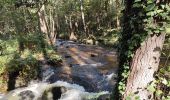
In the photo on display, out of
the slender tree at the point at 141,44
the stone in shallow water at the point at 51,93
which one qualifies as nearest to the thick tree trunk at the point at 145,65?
the slender tree at the point at 141,44

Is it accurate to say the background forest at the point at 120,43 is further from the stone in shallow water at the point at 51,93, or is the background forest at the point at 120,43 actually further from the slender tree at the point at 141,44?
the stone in shallow water at the point at 51,93

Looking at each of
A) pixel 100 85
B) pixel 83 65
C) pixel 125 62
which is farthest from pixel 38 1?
pixel 125 62

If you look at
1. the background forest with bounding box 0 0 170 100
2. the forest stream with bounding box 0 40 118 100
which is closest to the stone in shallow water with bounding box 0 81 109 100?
the forest stream with bounding box 0 40 118 100

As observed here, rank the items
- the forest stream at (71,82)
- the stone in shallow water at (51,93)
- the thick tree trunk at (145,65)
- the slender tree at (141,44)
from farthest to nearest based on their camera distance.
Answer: the forest stream at (71,82), the stone in shallow water at (51,93), the thick tree trunk at (145,65), the slender tree at (141,44)

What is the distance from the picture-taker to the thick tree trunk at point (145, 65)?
14.6 feet

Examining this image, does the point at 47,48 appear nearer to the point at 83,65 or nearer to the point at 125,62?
the point at 83,65

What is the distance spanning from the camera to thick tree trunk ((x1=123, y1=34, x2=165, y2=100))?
4.44 metres

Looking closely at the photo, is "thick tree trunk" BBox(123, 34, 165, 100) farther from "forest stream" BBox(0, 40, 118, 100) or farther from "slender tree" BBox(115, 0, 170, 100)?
"forest stream" BBox(0, 40, 118, 100)

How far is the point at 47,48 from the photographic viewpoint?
68.0 ft

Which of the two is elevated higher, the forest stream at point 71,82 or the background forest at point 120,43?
the background forest at point 120,43

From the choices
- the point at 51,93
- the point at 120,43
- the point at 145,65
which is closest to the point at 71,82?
the point at 51,93

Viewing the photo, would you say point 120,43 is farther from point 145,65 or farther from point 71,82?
point 71,82

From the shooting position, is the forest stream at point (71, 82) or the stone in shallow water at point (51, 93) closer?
the stone in shallow water at point (51, 93)

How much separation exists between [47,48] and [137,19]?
1657 cm
